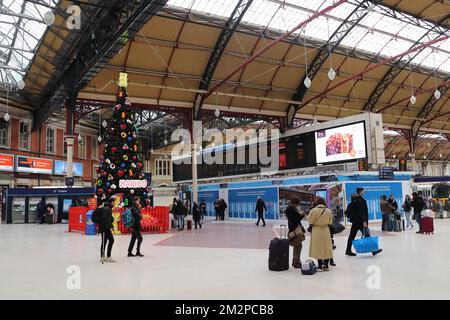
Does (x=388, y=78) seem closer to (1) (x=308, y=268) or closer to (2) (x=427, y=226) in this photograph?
(2) (x=427, y=226)

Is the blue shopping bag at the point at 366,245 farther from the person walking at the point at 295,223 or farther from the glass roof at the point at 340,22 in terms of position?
the glass roof at the point at 340,22

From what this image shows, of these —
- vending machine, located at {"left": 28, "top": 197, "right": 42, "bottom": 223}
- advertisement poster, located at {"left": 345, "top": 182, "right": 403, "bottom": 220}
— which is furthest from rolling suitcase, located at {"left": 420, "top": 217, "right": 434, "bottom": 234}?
vending machine, located at {"left": 28, "top": 197, "right": 42, "bottom": 223}

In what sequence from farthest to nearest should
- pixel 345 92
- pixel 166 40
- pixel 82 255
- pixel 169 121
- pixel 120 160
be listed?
1. pixel 169 121
2. pixel 345 92
3. pixel 166 40
4. pixel 120 160
5. pixel 82 255

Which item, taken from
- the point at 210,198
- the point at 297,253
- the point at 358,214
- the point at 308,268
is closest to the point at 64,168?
the point at 210,198

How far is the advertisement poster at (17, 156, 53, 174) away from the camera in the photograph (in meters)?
30.3

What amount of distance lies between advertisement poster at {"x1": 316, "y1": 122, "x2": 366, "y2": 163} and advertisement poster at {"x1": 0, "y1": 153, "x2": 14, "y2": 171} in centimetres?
2183

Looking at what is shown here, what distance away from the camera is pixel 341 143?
21859mm

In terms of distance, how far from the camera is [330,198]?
1834 centimetres

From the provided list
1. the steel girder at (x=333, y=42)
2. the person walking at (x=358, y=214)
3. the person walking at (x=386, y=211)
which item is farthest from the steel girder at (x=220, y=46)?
the person walking at (x=358, y=214)

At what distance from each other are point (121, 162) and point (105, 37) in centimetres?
498

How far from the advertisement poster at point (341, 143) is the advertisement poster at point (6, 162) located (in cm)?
2183

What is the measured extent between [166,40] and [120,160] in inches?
348
